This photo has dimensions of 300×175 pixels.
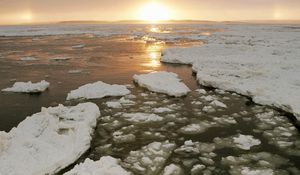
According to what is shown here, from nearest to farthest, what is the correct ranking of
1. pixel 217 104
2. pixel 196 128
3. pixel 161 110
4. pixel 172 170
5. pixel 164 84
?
pixel 172 170
pixel 196 128
pixel 161 110
pixel 217 104
pixel 164 84

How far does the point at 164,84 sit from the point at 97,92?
2.40 meters

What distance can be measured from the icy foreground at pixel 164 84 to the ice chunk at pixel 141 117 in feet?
7.27

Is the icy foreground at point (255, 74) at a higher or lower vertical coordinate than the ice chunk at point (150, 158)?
higher

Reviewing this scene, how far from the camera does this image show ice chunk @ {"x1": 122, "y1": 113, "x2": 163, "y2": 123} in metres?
8.33

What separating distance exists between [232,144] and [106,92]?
17.0 feet

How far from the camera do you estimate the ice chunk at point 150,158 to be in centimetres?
Answer: 589

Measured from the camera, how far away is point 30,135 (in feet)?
22.7

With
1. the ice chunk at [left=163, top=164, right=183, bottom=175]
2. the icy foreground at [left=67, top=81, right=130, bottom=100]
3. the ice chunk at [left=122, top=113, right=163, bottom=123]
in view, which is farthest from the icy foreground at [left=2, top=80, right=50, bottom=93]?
the ice chunk at [left=163, top=164, right=183, bottom=175]

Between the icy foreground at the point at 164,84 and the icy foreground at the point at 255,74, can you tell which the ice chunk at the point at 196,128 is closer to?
the icy foreground at the point at 255,74

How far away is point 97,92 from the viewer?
10.8 meters

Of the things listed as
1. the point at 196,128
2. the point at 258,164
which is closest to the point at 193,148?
the point at 196,128

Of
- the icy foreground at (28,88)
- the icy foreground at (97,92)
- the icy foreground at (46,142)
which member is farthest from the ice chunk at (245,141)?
the icy foreground at (28,88)

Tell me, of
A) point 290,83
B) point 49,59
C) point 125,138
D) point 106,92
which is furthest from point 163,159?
point 49,59

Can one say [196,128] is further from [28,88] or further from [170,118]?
[28,88]
